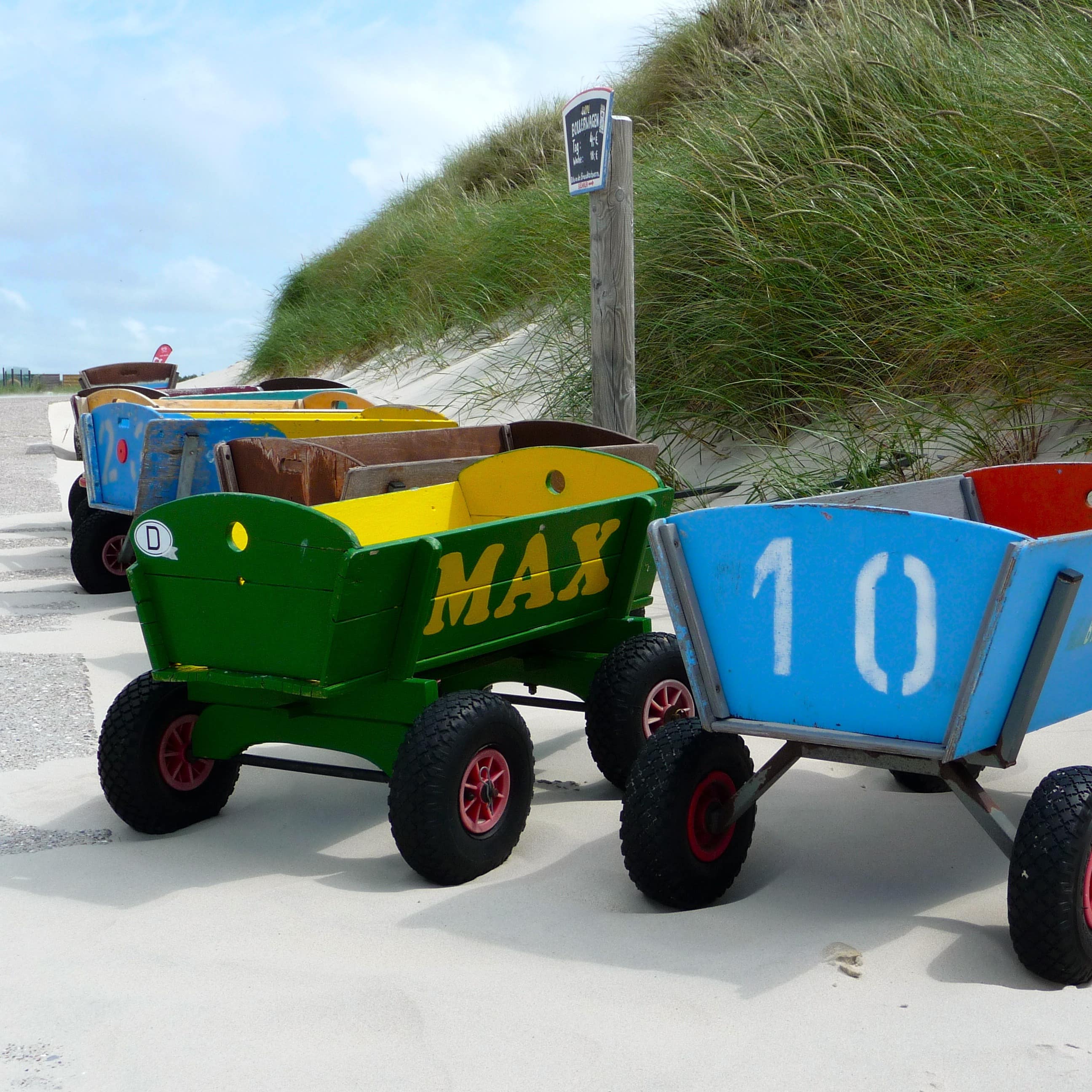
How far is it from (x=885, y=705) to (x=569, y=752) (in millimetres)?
1634

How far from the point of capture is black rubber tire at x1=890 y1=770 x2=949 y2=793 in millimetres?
3527

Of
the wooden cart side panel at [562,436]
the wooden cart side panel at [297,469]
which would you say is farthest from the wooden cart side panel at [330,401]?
the wooden cart side panel at [297,469]

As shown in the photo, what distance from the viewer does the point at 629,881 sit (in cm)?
298

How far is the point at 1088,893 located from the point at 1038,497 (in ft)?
5.23

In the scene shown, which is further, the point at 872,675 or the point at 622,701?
the point at 622,701

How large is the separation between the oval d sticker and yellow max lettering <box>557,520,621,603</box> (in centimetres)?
116

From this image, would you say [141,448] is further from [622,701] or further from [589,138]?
[622,701]

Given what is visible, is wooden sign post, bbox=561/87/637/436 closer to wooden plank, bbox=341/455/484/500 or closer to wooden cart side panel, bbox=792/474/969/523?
wooden plank, bbox=341/455/484/500

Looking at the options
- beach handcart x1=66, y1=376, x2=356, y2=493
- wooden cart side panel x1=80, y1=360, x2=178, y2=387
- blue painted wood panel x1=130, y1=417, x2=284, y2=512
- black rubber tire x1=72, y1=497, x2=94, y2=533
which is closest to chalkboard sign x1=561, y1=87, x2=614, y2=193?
blue painted wood panel x1=130, y1=417, x2=284, y2=512

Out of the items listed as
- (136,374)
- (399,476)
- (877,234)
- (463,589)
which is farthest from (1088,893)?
(136,374)

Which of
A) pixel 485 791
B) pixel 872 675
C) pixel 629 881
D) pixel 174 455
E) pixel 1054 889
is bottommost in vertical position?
pixel 629 881

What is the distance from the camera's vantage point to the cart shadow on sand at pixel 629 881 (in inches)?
101

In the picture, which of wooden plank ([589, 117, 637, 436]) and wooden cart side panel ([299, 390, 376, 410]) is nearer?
wooden plank ([589, 117, 637, 436])

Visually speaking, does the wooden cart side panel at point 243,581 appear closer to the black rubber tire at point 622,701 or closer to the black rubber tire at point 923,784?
the black rubber tire at point 622,701
